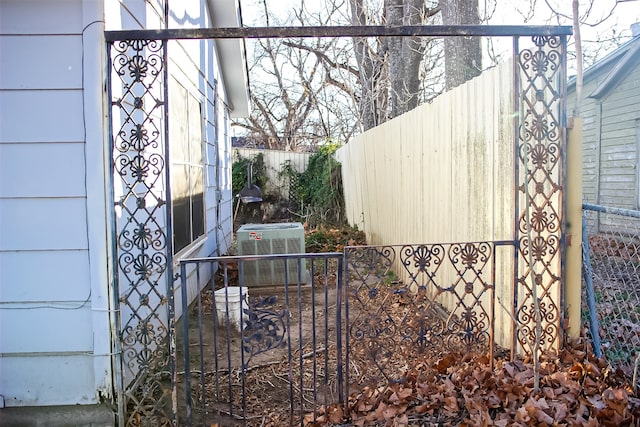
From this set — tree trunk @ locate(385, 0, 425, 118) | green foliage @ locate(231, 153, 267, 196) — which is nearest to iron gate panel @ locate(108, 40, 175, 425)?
tree trunk @ locate(385, 0, 425, 118)

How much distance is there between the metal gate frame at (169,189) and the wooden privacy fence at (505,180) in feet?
0.03

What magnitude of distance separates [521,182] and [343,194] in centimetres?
882

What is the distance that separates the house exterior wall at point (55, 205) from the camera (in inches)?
111

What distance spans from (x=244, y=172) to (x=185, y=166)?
9.49 metres

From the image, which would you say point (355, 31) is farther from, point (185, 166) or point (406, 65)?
point (406, 65)

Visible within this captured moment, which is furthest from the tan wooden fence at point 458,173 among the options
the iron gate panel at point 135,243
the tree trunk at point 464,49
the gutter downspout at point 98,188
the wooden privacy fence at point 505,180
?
the gutter downspout at point 98,188

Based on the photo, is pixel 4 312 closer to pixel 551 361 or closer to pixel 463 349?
pixel 463 349

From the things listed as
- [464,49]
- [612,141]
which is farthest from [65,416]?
[612,141]

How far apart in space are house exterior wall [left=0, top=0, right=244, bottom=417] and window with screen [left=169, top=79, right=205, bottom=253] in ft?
4.30

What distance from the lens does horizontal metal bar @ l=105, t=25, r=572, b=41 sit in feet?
9.32

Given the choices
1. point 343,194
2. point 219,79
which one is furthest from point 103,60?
point 343,194

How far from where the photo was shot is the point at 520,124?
3137 millimetres

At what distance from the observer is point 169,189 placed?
2922 mm

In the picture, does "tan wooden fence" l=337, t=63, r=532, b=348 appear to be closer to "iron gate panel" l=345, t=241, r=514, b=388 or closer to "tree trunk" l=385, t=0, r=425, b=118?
"iron gate panel" l=345, t=241, r=514, b=388
